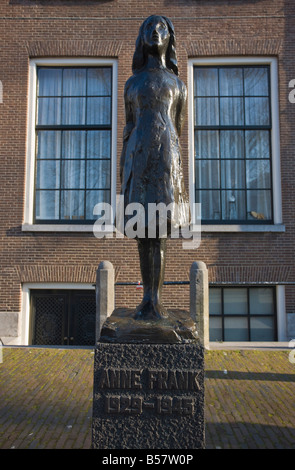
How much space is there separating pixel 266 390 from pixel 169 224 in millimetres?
3479

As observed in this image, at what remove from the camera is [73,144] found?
1013 cm

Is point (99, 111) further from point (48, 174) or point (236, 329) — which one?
point (236, 329)

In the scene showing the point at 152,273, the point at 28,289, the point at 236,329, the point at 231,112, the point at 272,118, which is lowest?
the point at 236,329

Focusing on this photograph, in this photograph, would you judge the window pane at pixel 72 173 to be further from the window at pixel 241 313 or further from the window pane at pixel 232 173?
the window at pixel 241 313

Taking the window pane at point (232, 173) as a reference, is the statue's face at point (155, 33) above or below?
below

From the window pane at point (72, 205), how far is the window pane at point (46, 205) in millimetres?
186

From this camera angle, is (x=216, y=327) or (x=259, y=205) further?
(x=259, y=205)

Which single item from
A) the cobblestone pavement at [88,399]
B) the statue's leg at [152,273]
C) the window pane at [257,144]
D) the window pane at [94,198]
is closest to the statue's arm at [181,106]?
the statue's leg at [152,273]

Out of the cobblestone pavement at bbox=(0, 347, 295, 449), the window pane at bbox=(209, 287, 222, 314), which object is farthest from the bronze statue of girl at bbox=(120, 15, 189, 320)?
the window pane at bbox=(209, 287, 222, 314)

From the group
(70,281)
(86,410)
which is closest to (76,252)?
(70,281)

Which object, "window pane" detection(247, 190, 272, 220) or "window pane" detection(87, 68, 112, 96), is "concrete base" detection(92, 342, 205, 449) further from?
"window pane" detection(87, 68, 112, 96)

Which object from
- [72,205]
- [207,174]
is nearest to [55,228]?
[72,205]

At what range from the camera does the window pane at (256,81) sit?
998 cm

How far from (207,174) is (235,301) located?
136 inches
